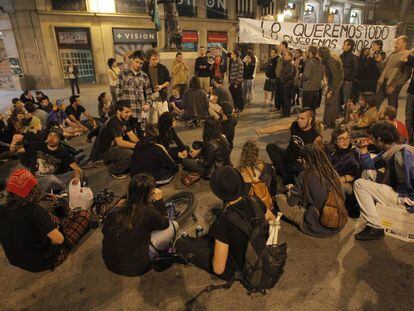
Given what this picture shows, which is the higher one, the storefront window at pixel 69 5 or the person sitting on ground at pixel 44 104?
the storefront window at pixel 69 5

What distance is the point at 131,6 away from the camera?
1875cm

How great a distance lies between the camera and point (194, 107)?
7809 millimetres

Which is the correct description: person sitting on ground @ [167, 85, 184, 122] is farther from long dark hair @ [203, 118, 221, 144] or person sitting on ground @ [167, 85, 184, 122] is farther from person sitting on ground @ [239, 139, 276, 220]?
person sitting on ground @ [239, 139, 276, 220]

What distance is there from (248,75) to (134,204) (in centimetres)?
848

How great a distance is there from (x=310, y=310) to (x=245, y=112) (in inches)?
313

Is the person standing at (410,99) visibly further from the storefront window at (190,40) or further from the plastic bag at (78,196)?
the storefront window at (190,40)

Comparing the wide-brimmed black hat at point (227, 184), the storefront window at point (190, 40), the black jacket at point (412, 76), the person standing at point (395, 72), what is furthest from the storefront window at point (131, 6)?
the wide-brimmed black hat at point (227, 184)

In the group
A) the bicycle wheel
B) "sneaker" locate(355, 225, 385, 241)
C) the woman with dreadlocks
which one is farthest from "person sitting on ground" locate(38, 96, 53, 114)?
"sneaker" locate(355, 225, 385, 241)

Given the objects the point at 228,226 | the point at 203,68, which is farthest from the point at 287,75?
the point at 228,226

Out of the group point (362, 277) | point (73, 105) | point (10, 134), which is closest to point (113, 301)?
point (362, 277)

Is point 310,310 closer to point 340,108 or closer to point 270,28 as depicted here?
point 340,108

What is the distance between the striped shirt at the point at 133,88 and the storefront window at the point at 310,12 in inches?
1150

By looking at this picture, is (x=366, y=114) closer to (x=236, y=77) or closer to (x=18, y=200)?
A: (x=236, y=77)

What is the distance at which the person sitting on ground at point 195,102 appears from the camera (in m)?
7.52
